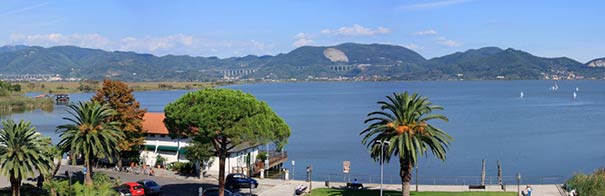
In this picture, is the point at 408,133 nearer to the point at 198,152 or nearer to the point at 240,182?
the point at 240,182

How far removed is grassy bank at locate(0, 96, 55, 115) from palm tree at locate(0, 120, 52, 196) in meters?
119

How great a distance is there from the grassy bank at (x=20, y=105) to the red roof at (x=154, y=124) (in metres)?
102

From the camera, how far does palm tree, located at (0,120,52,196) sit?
39062mm

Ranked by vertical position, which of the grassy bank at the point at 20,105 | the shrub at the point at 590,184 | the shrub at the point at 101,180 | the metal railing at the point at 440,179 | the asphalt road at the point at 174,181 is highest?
the grassy bank at the point at 20,105

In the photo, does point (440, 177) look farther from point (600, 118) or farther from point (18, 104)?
point (18, 104)

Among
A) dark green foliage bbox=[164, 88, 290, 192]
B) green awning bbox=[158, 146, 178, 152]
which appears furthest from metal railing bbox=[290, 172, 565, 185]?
dark green foliage bbox=[164, 88, 290, 192]

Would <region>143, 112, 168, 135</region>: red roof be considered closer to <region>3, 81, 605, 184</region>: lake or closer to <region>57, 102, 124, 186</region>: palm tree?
<region>57, 102, 124, 186</region>: palm tree

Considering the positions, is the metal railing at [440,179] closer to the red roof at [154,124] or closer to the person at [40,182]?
the red roof at [154,124]

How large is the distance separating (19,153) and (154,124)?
21783 millimetres

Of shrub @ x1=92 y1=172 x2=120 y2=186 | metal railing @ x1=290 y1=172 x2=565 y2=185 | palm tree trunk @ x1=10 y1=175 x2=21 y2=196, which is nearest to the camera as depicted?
palm tree trunk @ x1=10 y1=175 x2=21 y2=196

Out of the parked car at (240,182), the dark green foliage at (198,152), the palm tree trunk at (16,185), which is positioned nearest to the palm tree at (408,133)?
the parked car at (240,182)

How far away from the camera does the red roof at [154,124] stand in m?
59.9

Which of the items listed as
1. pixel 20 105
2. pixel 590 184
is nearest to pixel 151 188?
pixel 590 184

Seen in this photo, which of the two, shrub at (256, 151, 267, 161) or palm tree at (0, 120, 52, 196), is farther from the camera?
shrub at (256, 151, 267, 161)
